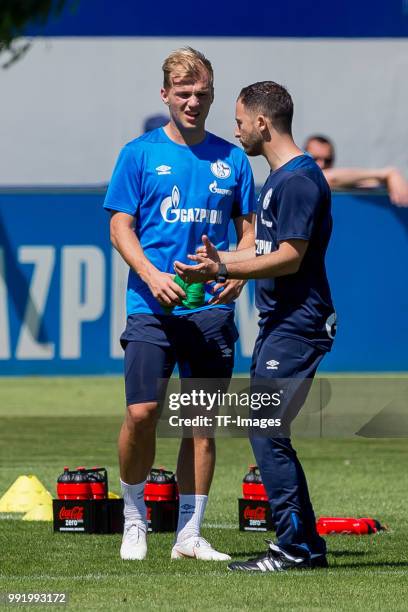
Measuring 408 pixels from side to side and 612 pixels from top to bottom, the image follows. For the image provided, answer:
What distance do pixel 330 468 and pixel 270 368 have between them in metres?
5.02

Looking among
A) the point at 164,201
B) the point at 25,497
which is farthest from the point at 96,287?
the point at 164,201

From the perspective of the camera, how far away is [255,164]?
2194cm

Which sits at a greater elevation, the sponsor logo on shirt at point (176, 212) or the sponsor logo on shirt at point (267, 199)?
the sponsor logo on shirt at point (267, 199)

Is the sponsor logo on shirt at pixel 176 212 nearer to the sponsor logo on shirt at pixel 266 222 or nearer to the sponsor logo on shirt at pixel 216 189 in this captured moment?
the sponsor logo on shirt at pixel 216 189

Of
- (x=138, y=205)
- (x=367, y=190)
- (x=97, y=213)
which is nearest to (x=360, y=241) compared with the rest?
(x=367, y=190)

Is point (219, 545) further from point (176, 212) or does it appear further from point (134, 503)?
point (176, 212)

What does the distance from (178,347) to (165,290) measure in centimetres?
42

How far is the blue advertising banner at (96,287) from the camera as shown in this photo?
1702 cm

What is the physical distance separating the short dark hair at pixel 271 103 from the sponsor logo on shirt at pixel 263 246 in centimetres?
49

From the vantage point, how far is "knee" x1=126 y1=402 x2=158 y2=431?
7.70 metres

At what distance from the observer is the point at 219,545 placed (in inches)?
329

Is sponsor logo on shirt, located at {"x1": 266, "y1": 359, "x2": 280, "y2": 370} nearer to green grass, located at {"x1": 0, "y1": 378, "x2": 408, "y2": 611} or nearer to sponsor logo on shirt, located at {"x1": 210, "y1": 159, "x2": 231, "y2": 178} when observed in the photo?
green grass, located at {"x1": 0, "y1": 378, "x2": 408, "y2": 611}
